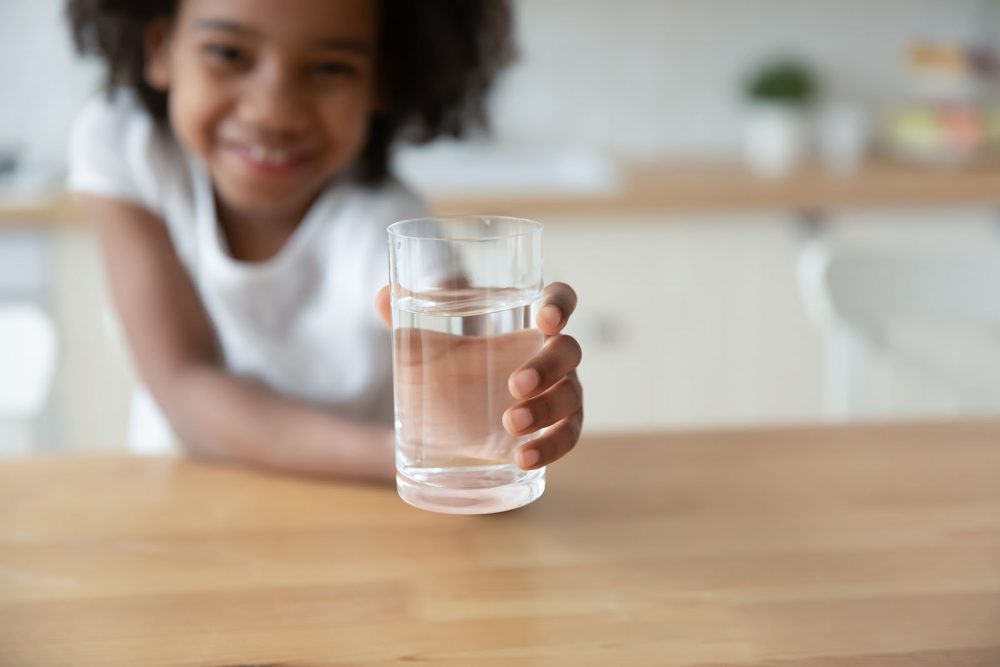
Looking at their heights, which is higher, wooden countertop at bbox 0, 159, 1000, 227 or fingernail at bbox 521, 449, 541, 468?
fingernail at bbox 521, 449, 541, 468

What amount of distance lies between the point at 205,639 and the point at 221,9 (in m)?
0.61

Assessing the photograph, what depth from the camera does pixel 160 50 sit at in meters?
1.27

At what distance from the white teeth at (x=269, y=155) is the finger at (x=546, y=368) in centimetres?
53

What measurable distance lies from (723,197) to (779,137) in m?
0.46

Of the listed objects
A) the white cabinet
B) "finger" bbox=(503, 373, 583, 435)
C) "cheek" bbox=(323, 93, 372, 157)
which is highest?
"cheek" bbox=(323, 93, 372, 157)

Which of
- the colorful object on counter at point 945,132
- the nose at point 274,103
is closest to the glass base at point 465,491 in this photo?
the nose at point 274,103

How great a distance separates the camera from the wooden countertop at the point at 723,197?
2.18m

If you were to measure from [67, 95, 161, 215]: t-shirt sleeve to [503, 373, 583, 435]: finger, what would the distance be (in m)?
0.77

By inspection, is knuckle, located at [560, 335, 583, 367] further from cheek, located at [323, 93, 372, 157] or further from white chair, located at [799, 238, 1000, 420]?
white chair, located at [799, 238, 1000, 420]

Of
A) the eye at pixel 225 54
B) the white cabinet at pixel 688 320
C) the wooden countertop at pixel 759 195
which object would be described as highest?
the eye at pixel 225 54

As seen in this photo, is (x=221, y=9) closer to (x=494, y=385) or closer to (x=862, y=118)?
(x=494, y=385)

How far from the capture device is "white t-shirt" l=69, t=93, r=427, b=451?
1.29 metres

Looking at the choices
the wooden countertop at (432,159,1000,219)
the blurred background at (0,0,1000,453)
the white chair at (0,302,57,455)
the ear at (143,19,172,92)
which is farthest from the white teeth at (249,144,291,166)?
the wooden countertop at (432,159,1000,219)

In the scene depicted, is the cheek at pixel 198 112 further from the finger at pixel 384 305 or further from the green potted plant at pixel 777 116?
the green potted plant at pixel 777 116
